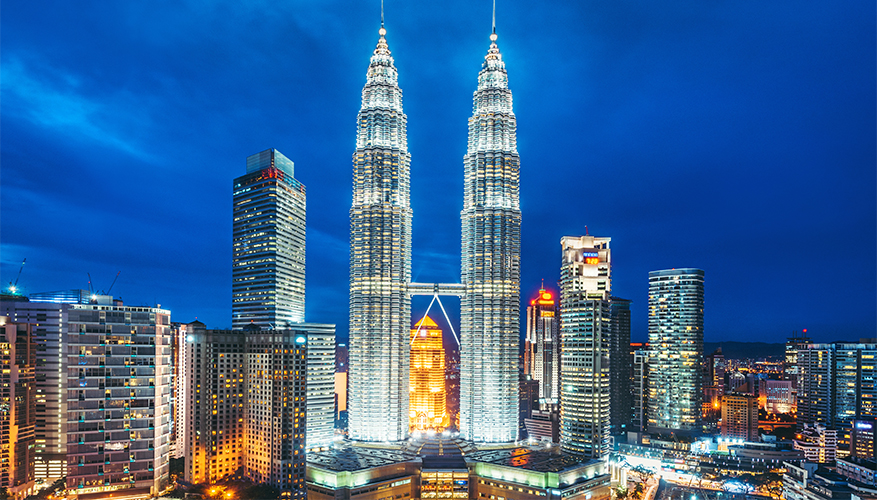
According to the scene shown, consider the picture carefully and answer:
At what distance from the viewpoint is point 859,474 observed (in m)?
110

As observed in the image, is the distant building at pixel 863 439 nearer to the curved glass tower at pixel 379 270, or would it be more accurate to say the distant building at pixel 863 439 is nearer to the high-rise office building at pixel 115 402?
the curved glass tower at pixel 379 270

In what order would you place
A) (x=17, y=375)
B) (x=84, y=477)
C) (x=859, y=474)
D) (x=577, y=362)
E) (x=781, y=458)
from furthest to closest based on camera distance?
(x=781, y=458)
(x=577, y=362)
(x=859, y=474)
(x=17, y=375)
(x=84, y=477)

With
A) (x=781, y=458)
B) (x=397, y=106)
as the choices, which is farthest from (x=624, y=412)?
(x=397, y=106)

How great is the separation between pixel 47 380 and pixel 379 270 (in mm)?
68501

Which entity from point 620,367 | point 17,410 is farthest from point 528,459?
point 17,410

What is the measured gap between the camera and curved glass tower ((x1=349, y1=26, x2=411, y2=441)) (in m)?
138

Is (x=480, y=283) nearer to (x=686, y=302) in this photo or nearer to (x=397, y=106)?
(x=397, y=106)

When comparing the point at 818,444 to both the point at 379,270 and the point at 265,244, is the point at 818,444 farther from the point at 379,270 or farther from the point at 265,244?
the point at 265,244

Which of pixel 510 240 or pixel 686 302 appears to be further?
pixel 686 302

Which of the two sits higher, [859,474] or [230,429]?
[230,429]

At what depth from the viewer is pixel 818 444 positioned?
144000 mm

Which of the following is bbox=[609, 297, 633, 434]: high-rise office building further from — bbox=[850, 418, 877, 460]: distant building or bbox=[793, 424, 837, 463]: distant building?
bbox=[850, 418, 877, 460]: distant building

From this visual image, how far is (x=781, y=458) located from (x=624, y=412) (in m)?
47.9

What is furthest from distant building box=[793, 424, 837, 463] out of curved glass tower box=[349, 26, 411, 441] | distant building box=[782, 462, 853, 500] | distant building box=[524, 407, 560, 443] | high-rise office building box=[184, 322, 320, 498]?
high-rise office building box=[184, 322, 320, 498]
